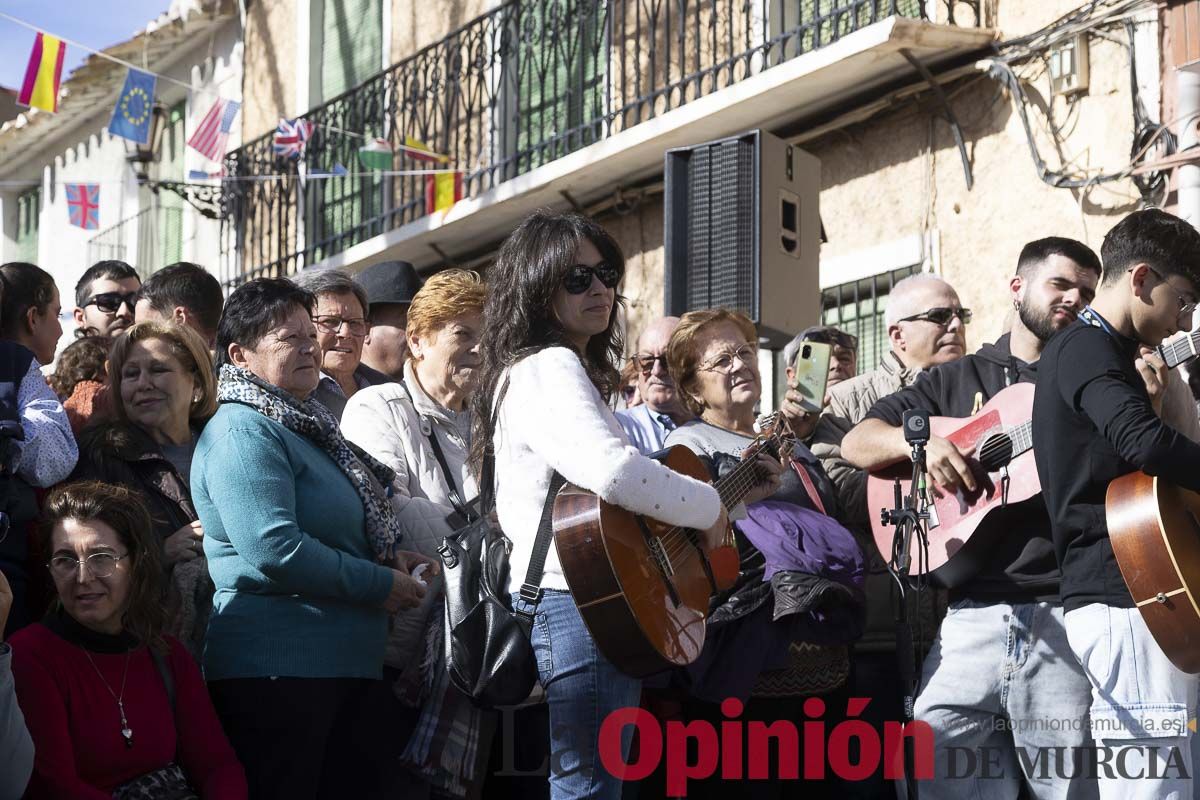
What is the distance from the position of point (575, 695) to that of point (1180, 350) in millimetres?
2184

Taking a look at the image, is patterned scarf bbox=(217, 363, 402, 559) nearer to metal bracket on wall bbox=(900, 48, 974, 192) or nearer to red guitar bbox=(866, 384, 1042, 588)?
red guitar bbox=(866, 384, 1042, 588)

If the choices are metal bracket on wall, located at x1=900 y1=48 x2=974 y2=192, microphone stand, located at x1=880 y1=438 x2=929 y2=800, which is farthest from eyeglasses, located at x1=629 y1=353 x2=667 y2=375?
metal bracket on wall, located at x1=900 y1=48 x2=974 y2=192

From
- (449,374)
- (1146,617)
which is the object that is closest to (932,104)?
(449,374)

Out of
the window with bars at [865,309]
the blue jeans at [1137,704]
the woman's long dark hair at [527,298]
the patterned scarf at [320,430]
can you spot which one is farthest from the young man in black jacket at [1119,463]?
the window with bars at [865,309]

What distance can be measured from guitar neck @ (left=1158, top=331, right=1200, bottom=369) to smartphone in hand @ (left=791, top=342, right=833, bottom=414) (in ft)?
4.29

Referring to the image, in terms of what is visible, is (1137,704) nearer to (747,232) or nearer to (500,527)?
(500,527)

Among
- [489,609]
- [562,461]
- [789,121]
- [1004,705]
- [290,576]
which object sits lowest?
[1004,705]

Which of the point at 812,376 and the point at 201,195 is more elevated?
the point at 201,195

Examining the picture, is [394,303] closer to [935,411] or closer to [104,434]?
[104,434]

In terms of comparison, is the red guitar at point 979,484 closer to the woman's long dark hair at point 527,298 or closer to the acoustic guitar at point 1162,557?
the acoustic guitar at point 1162,557

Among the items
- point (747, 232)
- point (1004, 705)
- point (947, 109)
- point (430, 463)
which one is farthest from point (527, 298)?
point (947, 109)

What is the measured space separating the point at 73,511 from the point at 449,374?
1.39 meters

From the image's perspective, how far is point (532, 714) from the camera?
5.07 meters

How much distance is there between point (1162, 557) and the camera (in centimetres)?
450
